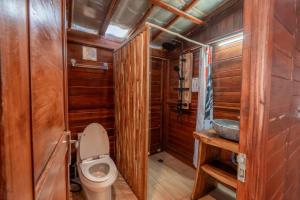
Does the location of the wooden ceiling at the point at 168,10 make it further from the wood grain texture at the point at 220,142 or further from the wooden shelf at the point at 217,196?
the wooden shelf at the point at 217,196

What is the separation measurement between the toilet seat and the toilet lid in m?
0.10

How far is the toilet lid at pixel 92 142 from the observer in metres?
2.01

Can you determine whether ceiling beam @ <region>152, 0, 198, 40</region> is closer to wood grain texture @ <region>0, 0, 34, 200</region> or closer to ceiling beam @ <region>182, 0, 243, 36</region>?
ceiling beam @ <region>182, 0, 243, 36</region>

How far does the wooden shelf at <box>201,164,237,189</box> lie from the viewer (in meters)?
1.52

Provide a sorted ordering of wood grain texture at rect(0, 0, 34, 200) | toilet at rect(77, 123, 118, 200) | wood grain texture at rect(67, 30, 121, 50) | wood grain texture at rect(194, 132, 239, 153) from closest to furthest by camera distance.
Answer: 1. wood grain texture at rect(0, 0, 34, 200)
2. wood grain texture at rect(194, 132, 239, 153)
3. toilet at rect(77, 123, 118, 200)
4. wood grain texture at rect(67, 30, 121, 50)

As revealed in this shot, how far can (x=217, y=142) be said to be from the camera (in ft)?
5.19

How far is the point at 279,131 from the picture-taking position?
0.77 m

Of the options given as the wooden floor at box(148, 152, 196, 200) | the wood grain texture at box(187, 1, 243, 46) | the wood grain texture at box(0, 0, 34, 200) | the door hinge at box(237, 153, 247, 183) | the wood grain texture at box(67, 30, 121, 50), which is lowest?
the wooden floor at box(148, 152, 196, 200)

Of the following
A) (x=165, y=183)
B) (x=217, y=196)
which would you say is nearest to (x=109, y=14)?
(x=165, y=183)

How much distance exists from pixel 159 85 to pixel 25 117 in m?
3.07

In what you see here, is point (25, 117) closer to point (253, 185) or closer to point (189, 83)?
point (253, 185)

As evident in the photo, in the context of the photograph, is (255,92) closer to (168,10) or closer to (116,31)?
(168,10)

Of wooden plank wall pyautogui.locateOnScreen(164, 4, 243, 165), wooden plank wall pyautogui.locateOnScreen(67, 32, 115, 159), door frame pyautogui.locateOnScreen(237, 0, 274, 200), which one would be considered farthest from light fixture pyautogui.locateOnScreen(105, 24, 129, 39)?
door frame pyautogui.locateOnScreen(237, 0, 274, 200)

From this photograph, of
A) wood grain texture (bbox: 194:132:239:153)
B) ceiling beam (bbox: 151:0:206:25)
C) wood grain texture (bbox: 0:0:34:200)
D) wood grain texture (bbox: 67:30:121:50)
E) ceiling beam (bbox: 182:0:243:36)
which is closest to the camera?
wood grain texture (bbox: 0:0:34:200)
